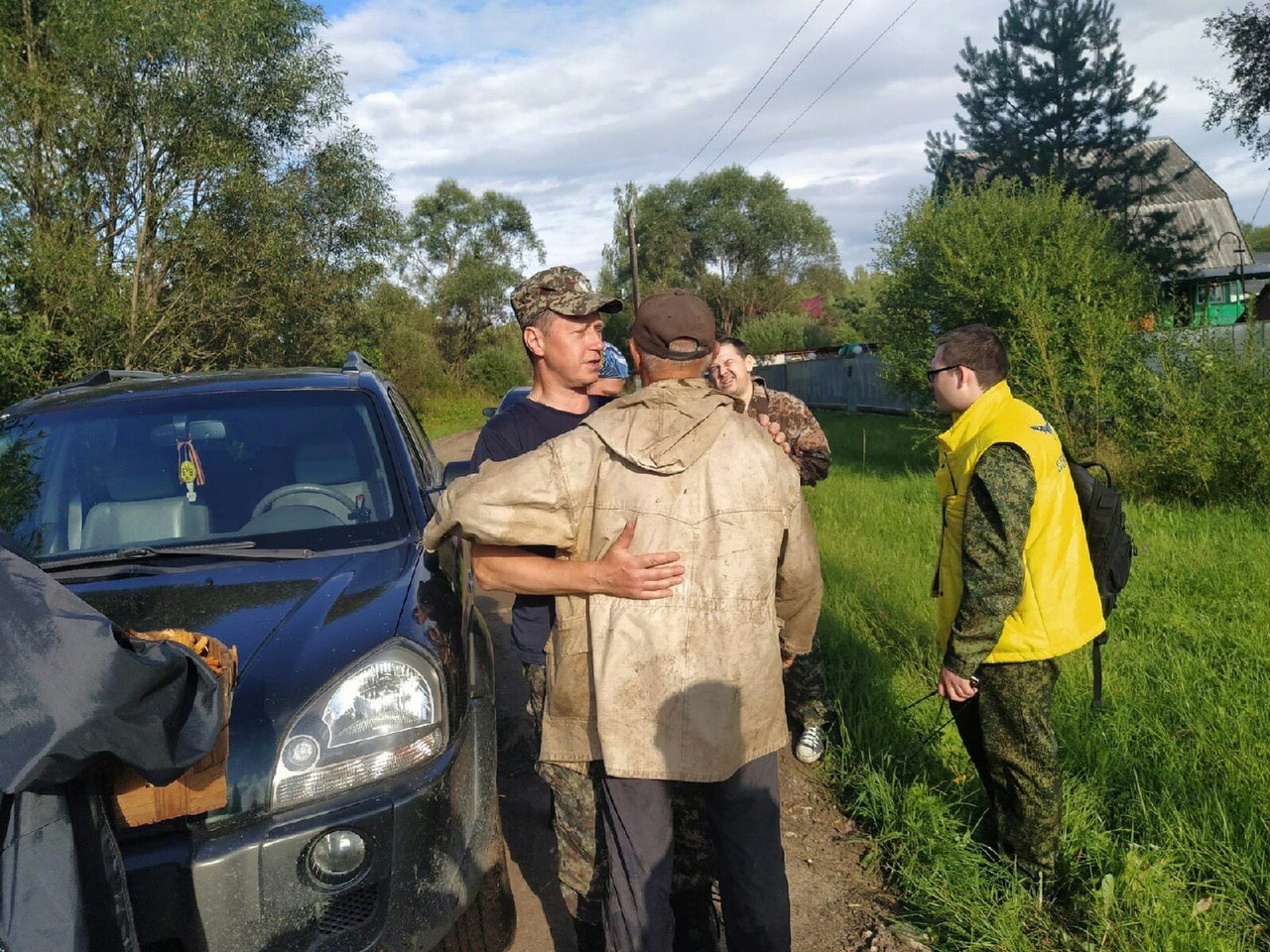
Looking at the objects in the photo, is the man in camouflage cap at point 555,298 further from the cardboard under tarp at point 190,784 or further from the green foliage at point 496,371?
the green foliage at point 496,371

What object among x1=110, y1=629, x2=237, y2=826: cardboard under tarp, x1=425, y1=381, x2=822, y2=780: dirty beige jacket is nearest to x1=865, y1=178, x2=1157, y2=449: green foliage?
x1=425, y1=381, x2=822, y2=780: dirty beige jacket

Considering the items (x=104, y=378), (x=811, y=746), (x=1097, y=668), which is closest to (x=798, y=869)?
(x=811, y=746)

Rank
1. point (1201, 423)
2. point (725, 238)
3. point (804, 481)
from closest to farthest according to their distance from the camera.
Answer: point (804, 481) → point (1201, 423) → point (725, 238)

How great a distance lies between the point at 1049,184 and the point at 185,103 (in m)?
13.3

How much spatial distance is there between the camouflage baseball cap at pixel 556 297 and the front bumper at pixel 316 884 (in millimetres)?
1366

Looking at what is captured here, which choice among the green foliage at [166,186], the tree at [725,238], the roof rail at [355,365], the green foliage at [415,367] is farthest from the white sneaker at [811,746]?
the tree at [725,238]

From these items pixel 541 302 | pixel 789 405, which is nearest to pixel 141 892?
pixel 541 302

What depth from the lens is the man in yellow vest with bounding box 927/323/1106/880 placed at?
115 inches

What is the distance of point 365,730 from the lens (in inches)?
97.5

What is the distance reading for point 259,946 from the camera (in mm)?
2252

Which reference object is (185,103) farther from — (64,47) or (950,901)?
(950,901)

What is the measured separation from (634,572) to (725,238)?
6168 centimetres

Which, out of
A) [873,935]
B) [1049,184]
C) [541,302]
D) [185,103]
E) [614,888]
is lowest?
[873,935]

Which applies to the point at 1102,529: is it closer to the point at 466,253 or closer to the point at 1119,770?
the point at 1119,770
